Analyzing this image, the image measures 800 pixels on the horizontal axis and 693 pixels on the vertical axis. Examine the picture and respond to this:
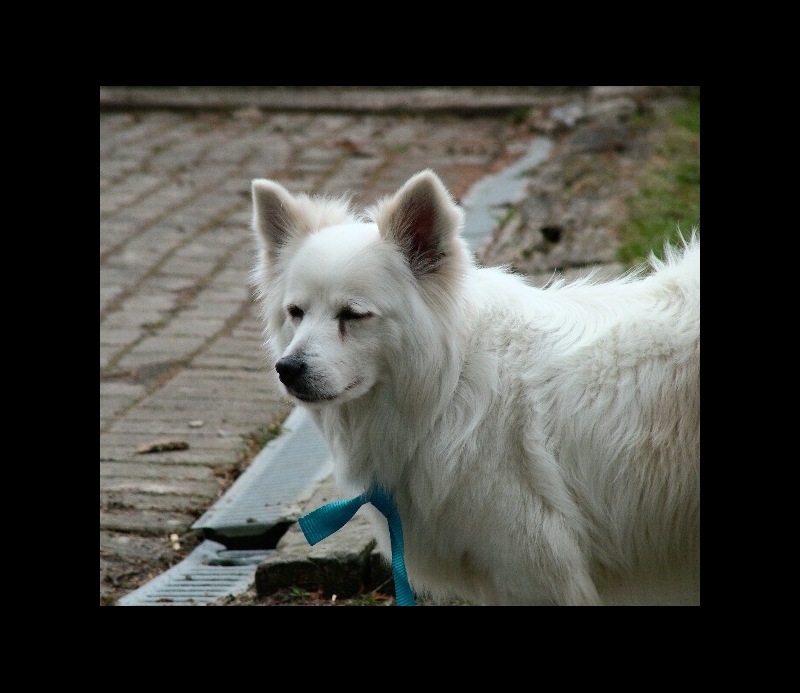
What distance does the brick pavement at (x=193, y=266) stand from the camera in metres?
5.05

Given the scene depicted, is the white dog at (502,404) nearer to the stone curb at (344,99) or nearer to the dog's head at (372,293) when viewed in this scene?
the dog's head at (372,293)

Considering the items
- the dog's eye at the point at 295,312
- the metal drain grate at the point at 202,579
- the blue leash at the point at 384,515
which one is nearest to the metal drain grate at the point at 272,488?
the metal drain grate at the point at 202,579

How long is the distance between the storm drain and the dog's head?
1266mm

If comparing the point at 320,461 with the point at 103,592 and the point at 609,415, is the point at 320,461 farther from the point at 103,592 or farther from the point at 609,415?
the point at 609,415

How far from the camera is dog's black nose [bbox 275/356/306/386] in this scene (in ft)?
10.7

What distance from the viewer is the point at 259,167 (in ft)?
33.6

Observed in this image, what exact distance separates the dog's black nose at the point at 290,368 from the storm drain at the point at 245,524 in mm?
1197

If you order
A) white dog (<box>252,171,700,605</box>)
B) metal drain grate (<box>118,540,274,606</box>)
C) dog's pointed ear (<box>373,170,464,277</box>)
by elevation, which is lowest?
metal drain grate (<box>118,540,274,606</box>)

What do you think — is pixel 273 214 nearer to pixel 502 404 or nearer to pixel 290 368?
pixel 290 368

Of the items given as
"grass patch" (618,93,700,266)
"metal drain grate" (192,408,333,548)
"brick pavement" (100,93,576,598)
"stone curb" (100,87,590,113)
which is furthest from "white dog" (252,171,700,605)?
"stone curb" (100,87,590,113)

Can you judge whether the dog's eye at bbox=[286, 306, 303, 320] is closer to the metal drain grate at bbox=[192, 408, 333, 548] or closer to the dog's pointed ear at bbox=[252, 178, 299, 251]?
the dog's pointed ear at bbox=[252, 178, 299, 251]

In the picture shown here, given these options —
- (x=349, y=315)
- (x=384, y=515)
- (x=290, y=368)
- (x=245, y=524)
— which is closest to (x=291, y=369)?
(x=290, y=368)

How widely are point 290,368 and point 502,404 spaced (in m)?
0.71

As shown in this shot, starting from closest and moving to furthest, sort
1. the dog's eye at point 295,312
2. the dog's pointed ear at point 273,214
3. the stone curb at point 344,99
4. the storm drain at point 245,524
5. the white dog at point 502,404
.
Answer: the white dog at point 502,404, the dog's eye at point 295,312, the dog's pointed ear at point 273,214, the storm drain at point 245,524, the stone curb at point 344,99
